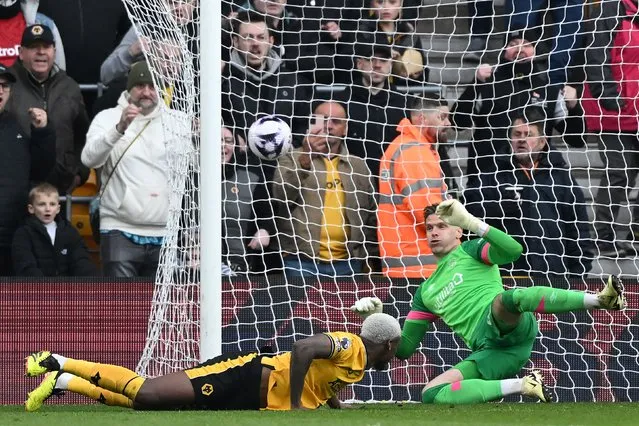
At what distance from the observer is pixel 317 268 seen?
10.6m

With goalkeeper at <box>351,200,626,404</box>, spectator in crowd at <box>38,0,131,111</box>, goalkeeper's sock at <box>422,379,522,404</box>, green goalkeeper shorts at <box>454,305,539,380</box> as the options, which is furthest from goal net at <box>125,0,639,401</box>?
spectator in crowd at <box>38,0,131,111</box>

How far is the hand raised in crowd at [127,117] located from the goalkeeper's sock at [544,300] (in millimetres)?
3595

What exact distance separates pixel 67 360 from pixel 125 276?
2.39 m

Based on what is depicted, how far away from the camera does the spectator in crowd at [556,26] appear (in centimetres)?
1073

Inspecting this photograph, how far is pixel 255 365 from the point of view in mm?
8258

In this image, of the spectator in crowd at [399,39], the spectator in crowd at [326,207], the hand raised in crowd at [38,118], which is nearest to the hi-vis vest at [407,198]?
the spectator in crowd at [326,207]

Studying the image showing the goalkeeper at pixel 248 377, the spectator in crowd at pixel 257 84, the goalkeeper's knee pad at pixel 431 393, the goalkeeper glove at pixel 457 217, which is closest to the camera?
the goalkeeper at pixel 248 377

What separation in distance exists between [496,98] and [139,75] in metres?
2.90

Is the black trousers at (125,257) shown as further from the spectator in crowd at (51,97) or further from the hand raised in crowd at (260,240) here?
the hand raised in crowd at (260,240)

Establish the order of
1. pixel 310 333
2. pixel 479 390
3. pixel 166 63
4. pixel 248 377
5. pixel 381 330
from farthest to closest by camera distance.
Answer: pixel 310 333, pixel 166 63, pixel 479 390, pixel 381 330, pixel 248 377

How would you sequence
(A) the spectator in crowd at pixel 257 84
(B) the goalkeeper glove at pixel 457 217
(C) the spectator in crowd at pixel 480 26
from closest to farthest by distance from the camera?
(B) the goalkeeper glove at pixel 457 217 → (A) the spectator in crowd at pixel 257 84 → (C) the spectator in crowd at pixel 480 26

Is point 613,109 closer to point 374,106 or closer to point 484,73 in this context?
point 484,73

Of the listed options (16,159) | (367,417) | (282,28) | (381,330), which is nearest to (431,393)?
(381,330)

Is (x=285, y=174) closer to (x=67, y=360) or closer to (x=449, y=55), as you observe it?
(x=449, y=55)
